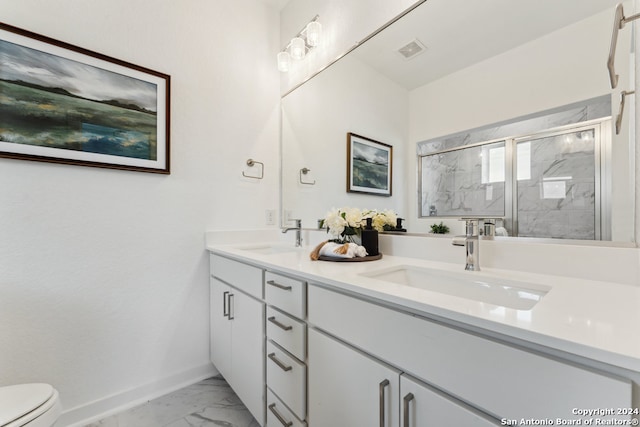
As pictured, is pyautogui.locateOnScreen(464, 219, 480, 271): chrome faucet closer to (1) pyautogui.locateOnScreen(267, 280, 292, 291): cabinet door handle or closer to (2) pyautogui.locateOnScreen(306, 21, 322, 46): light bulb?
(1) pyautogui.locateOnScreen(267, 280, 292, 291): cabinet door handle

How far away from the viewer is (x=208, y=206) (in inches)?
71.3

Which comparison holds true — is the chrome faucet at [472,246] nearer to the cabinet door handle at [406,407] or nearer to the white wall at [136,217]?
the cabinet door handle at [406,407]

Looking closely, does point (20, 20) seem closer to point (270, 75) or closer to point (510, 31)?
point (270, 75)

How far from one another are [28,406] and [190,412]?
753 mm

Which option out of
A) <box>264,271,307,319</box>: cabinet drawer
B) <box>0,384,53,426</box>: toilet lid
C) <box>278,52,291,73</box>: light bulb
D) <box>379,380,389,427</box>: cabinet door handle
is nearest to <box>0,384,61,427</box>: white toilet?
<box>0,384,53,426</box>: toilet lid

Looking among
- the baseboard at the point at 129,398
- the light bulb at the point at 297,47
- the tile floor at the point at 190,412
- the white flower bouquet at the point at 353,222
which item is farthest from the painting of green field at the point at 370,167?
the baseboard at the point at 129,398

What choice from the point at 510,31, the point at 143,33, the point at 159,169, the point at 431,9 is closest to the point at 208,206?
the point at 159,169

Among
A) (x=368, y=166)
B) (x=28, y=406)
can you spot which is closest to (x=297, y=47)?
(x=368, y=166)

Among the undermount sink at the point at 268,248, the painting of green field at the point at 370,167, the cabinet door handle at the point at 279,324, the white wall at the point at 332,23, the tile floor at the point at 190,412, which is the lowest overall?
the tile floor at the point at 190,412

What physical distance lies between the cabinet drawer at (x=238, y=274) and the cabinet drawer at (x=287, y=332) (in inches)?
5.5

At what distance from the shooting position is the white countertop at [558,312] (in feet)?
1.37

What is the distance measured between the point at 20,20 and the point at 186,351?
A: 1889 millimetres

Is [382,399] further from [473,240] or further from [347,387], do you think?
[473,240]

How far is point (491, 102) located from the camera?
1041mm
